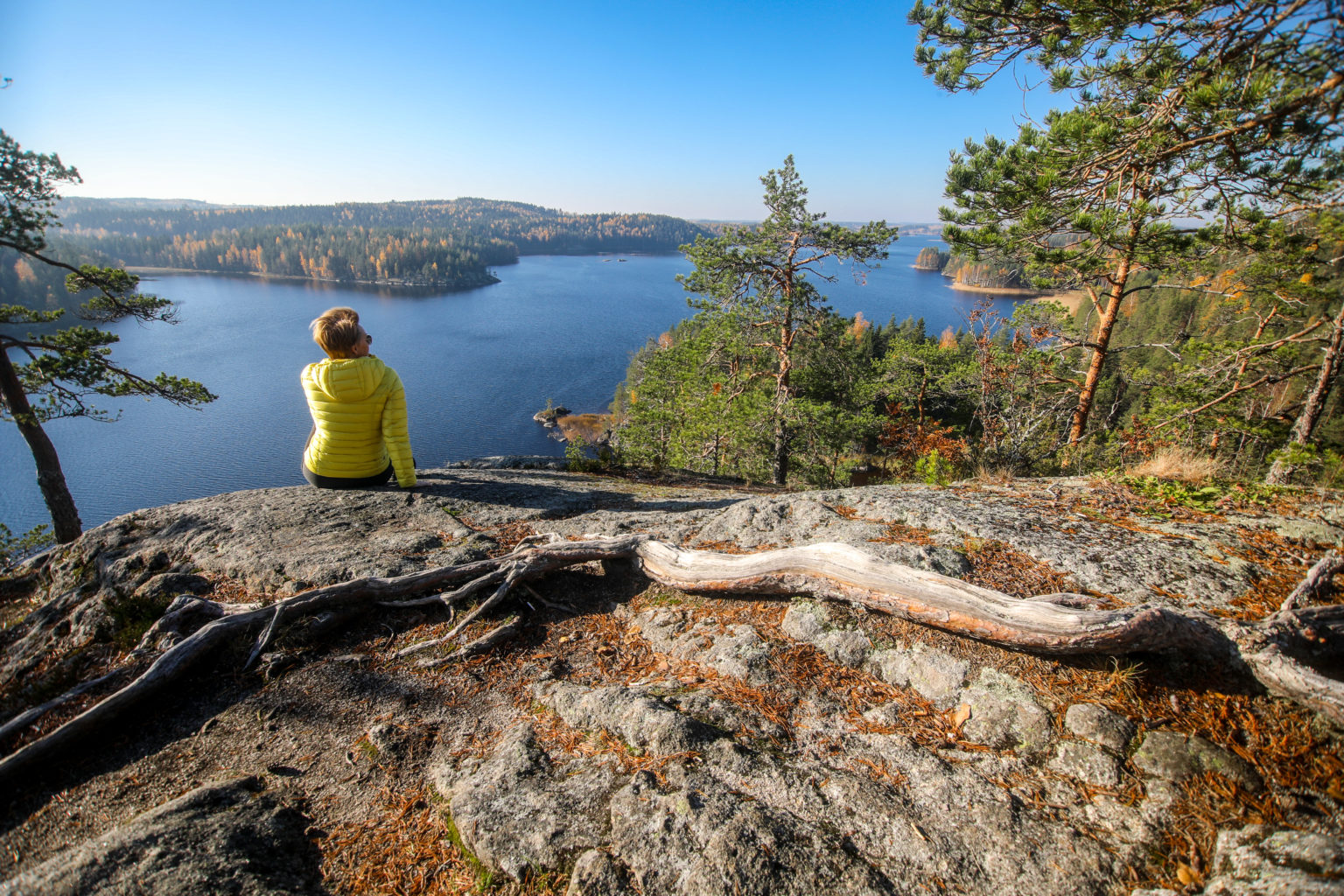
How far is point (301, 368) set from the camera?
185 feet

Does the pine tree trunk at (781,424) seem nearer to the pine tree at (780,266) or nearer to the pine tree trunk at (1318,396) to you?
the pine tree at (780,266)

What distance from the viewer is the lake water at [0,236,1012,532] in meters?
33.6

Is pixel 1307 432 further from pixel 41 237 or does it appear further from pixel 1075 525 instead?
pixel 41 237

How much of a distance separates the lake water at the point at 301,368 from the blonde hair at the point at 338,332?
12.8 meters

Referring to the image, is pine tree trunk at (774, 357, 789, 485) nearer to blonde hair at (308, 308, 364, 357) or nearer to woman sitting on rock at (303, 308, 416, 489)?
woman sitting on rock at (303, 308, 416, 489)

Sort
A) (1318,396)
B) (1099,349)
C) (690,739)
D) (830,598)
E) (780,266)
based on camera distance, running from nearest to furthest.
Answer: (690,739) < (830,598) < (1318,396) < (1099,349) < (780,266)

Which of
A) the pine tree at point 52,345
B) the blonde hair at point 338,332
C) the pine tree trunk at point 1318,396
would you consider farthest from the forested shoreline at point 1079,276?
the pine tree at point 52,345

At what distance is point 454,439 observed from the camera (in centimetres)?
4147

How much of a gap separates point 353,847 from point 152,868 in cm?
63

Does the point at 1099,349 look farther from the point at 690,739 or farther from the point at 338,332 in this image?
the point at 338,332

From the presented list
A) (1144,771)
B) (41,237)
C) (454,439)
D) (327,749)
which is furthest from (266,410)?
(1144,771)

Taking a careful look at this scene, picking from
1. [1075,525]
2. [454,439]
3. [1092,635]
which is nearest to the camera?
[1092,635]

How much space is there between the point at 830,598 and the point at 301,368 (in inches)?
2670

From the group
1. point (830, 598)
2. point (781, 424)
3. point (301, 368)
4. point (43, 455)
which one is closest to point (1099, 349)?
point (781, 424)
